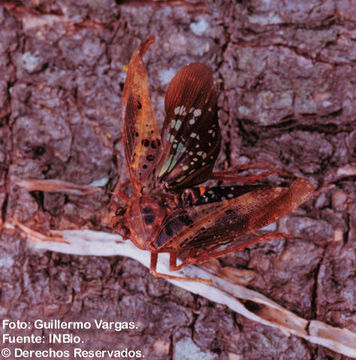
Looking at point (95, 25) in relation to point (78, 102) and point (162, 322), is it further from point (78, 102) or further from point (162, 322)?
point (162, 322)

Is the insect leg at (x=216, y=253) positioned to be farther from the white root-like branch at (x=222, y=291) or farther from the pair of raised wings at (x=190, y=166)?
the white root-like branch at (x=222, y=291)

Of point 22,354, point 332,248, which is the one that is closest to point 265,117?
point 332,248

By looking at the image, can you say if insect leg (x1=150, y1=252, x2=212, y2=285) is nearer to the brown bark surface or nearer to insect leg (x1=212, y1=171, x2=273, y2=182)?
the brown bark surface

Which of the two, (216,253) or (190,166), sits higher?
(190,166)

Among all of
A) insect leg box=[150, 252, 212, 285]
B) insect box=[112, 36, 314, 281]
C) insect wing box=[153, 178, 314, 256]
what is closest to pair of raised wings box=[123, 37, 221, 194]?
insect box=[112, 36, 314, 281]

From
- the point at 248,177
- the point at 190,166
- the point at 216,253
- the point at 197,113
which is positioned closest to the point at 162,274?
the point at 216,253

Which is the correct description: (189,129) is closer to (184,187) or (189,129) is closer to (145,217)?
(184,187)
